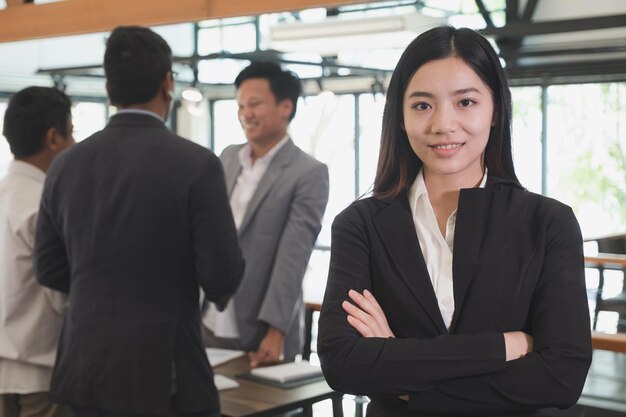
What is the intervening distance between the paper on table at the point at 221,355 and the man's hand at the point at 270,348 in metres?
0.07

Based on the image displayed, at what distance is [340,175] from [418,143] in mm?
10497

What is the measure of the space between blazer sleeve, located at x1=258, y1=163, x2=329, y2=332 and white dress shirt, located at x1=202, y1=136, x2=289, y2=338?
0.15 m

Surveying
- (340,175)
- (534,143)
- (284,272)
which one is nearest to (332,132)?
(340,175)

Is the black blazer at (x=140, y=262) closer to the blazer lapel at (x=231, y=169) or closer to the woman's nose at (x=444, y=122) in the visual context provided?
the woman's nose at (x=444, y=122)

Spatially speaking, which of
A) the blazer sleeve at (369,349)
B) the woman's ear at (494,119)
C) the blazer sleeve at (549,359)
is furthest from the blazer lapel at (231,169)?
the blazer sleeve at (549,359)

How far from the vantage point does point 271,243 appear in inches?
115

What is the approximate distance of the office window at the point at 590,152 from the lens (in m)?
9.77

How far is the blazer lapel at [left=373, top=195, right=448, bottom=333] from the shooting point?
1.54 metres

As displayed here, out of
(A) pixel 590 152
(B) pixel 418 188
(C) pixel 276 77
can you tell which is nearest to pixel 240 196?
(C) pixel 276 77

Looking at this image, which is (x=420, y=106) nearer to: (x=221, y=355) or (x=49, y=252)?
(x=49, y=252)

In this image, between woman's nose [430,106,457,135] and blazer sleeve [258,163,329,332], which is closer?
woman's nose [430,106,457,135]

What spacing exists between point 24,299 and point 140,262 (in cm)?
57

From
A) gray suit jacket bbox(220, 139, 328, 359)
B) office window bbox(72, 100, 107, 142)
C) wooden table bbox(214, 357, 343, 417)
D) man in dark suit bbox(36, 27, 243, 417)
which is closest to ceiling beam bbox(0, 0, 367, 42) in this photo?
gray suit jacket bbox(220, 139, 328, 359)

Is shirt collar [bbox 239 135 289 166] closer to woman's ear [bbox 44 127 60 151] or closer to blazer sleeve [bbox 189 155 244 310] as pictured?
woman's ear [bbox 44 127 60 151]
